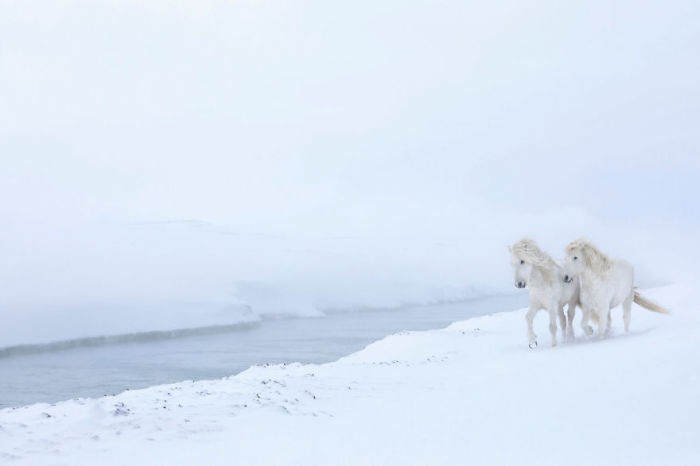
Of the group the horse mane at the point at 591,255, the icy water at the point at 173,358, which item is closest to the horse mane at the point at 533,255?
the horse mane at the point at 591,255

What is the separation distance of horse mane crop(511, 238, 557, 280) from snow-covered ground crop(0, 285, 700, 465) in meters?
1.57

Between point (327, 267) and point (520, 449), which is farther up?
point (327, 267)

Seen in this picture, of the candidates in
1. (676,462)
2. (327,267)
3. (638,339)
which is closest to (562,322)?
(638,339)

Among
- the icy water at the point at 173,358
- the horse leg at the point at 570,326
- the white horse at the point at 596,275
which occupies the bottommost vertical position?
the icy water at the point at 173,358

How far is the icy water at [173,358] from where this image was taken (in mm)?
11273

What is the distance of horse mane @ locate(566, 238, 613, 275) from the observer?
28.9 feet

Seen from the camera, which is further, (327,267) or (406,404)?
(327,267)

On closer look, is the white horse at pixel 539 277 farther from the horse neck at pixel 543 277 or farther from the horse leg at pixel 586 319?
the horse leg at pixel 586 319

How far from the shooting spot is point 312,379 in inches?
264

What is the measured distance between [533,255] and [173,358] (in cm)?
927

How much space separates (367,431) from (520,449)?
1.08 metres

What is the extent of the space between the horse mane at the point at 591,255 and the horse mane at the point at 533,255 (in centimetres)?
35

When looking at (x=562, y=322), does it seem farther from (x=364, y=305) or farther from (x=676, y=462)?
(x=364, y=305)

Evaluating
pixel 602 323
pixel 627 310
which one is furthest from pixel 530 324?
pixel 627 310
